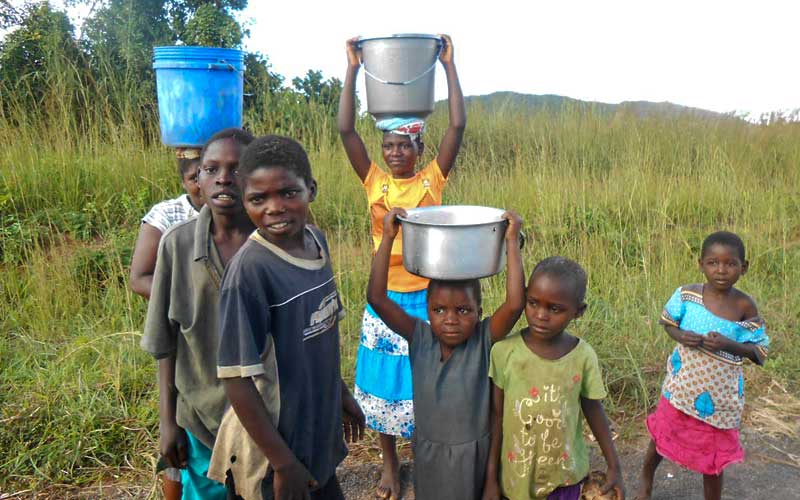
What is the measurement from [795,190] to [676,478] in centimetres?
529

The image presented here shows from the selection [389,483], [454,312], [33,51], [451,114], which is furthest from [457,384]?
[33,51]

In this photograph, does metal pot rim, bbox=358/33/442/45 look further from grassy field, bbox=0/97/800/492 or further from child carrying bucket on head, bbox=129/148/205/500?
grassy field, bbox=0/97/800/492

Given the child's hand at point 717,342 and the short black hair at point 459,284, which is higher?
the short black hair at point 459,284

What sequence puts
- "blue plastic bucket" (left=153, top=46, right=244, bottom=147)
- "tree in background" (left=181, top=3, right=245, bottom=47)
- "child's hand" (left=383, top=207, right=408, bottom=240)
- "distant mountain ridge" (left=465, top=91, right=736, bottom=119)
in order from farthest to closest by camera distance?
"distant mountain ridge" (left=465, top=91, right=736, bottom=119) < "tree in background" (left=181, top=3, right=245, bottom=47) < "blue plastic bucket" (left=153, top=46, right=244, bottom=147) < "child's hand" (left=383, top=207, right=408, bottom=240)

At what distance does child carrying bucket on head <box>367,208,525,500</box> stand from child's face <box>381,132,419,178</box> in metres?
0.85

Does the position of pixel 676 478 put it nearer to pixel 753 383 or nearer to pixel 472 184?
pixel 753 383

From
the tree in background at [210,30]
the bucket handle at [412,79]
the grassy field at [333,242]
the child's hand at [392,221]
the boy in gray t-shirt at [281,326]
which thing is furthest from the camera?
the tree in background at [210,30]

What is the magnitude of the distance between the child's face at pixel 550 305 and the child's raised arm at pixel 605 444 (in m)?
0.26

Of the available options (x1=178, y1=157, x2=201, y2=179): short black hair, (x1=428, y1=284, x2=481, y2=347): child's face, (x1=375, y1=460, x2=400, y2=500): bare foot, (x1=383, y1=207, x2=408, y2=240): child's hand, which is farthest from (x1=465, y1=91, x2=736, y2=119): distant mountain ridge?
(x1=428, y1=284, x2=481, y2=347): child's face

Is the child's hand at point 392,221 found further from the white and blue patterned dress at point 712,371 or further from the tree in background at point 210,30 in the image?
the tree in background at point 210,30

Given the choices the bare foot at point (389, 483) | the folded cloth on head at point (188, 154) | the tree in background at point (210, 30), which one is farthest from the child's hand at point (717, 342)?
the tree in background at point (210, 30)

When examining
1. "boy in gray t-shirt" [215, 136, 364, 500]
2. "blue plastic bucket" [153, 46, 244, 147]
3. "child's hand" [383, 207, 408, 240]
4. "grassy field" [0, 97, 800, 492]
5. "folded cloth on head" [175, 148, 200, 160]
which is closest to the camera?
"boy in gray t-shirt" [215, 136, 364, 500]

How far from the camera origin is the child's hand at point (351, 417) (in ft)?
6.66

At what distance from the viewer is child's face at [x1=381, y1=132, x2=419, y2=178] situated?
2811 mm
